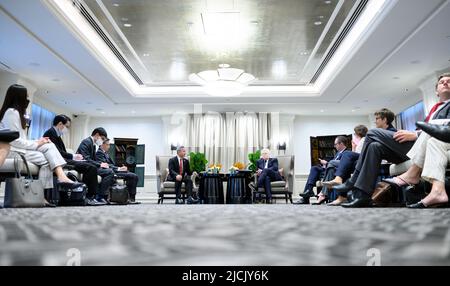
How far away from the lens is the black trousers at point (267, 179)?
675cm

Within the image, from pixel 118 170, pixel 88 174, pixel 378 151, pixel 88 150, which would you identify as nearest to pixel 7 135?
pixel 88 174

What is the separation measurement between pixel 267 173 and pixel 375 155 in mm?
4294

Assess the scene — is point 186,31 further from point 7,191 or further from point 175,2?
point 7,191

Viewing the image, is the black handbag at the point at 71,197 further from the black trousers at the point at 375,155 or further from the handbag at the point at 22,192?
the black trousers at the point at 375,155

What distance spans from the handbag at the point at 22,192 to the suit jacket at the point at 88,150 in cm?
164

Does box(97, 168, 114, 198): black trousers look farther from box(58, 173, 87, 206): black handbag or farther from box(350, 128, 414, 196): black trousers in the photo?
box(350, 128, 414, 196): black trousers

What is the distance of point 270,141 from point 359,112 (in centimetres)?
308

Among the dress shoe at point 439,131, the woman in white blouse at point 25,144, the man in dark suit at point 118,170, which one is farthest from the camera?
the man in dark suit at point 118,170

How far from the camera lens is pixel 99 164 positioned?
500 cm

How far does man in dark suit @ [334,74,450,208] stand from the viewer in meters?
2.63

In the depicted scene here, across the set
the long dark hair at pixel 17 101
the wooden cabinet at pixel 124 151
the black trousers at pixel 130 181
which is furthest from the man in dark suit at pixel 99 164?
the wooden cabinet at pixel 124 151

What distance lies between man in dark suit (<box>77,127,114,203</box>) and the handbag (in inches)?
63.6

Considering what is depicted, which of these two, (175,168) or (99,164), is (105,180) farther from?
(175,168)

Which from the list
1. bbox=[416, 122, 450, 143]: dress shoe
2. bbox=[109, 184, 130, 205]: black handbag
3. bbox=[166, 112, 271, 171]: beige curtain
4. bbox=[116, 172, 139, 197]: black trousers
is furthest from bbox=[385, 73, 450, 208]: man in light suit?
bbox=[166, 112, 271, 171]: beige curtain
